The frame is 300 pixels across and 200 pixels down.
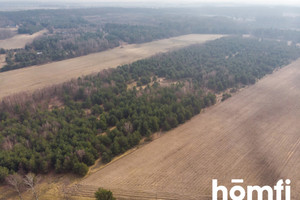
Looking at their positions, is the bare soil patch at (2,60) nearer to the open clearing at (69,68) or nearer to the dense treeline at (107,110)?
the open clearing at (69,68)

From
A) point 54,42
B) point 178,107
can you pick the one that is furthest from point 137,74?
point 54,42

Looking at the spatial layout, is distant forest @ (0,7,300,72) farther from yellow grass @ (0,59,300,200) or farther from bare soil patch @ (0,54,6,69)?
yellow grass @ (0,59,300,200)

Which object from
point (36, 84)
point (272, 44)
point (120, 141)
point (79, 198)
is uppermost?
point (272, 44)

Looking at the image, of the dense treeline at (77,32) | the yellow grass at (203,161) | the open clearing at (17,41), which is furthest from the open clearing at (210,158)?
the open clearing at (17,41)

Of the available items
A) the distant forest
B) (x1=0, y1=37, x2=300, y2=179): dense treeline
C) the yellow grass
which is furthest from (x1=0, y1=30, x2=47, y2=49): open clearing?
the yellow grass

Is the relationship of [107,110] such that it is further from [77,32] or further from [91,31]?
[91,31]

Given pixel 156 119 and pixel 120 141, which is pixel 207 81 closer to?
pixel 156 119
